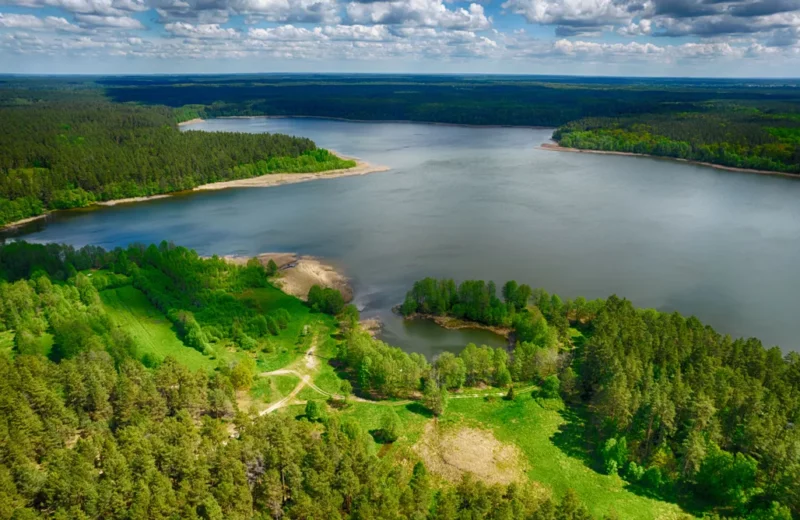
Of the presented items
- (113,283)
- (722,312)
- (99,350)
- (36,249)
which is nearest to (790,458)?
(722,312)

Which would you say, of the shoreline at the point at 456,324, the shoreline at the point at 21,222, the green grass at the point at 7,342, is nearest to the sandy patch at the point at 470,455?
the shoreline at the point at 456,324

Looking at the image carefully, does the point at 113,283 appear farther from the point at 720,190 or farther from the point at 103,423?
the point at 720,190

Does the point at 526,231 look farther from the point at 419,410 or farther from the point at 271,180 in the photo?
the point at 271,180

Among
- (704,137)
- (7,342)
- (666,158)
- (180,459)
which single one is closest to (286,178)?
Answer: (7,342)

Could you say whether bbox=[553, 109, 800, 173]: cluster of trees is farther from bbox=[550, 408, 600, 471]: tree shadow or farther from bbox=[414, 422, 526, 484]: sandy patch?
bbox=[414, 422, 526, 484]: sandy patch

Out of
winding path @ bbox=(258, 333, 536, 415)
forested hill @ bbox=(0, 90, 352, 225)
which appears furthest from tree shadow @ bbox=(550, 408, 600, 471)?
forested hill @ bbox=(0, 90, 352, 225)
